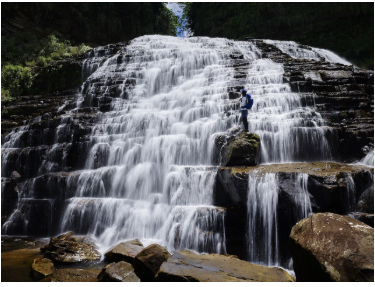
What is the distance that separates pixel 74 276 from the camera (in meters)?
5.01

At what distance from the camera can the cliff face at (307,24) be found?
21453 mm

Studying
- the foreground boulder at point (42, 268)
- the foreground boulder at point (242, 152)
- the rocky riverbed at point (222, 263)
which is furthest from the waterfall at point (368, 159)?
the foreground boulder at point (42, 268)

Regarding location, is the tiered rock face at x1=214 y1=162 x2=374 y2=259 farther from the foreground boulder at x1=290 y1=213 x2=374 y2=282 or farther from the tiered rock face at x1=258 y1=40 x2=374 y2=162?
the foreground boulder at x1=290 y1=213 x2=374 y2=282

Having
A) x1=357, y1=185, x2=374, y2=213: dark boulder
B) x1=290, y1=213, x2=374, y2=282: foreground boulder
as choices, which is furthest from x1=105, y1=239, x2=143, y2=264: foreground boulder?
x1=357, y1=185, x2=374, y2=213: dark boulder

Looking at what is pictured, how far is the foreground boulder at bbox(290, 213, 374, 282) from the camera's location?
3396 mm

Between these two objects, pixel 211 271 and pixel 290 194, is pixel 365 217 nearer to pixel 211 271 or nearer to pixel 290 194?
pixel 290 194

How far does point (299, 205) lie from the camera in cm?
612

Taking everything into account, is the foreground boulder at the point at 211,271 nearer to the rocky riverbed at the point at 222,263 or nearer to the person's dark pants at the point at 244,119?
the rocky riverbed at the point at 222,263

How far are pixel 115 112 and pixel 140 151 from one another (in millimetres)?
3725

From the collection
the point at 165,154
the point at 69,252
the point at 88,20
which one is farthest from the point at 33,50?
the point at 69,252

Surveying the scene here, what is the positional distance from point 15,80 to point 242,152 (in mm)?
17533

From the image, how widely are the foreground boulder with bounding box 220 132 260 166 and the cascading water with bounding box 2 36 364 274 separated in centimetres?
61
